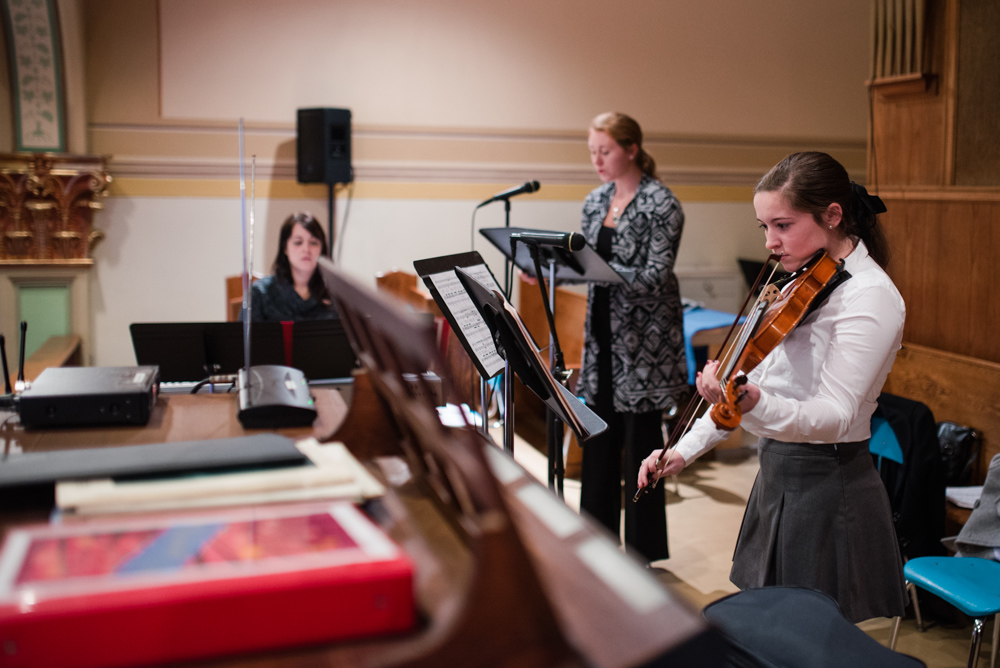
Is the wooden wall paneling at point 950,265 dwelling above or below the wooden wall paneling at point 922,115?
below

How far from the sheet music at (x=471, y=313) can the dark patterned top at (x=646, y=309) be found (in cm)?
103

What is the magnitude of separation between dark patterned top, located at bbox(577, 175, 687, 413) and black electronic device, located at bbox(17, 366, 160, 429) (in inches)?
71.1

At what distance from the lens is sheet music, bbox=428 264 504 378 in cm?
175

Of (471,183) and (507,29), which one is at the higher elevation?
(507,29)

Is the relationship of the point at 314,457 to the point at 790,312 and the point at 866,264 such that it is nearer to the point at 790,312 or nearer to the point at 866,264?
the point at 790,312

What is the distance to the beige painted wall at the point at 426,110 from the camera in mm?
4500

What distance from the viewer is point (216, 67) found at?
4551 millimetres

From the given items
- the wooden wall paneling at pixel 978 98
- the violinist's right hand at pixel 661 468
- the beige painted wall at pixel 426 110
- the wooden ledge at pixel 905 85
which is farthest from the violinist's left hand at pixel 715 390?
the beige painted wall at pixel 426 110

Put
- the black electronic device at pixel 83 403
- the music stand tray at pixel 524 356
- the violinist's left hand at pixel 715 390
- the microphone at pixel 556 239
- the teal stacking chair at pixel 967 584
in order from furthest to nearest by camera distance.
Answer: the microphone at pixel 556 239
the teal stacking chair at pixel 967 584
the music stand tray at pixel 524 356
the violinist's left hand at pixel 715 390
the black electronic device at pixel 83 403

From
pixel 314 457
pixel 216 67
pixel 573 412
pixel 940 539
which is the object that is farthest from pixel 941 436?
pixel 216 67

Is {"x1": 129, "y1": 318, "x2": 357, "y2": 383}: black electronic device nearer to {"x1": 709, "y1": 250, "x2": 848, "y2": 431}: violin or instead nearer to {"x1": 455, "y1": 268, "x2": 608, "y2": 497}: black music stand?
{"x1": 455, "y1": 268, "x2": 608, "y2": 497}: black music stand

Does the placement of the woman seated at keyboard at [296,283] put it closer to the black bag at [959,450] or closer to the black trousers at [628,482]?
the black trousers at [628,482]

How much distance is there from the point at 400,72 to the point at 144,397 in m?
3.90

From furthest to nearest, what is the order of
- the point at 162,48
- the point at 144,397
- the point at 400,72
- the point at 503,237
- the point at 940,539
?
the point at 400,72 < the point at 162,48 < the point at 503,237 < the point at 940,539 < the point at 144,397
